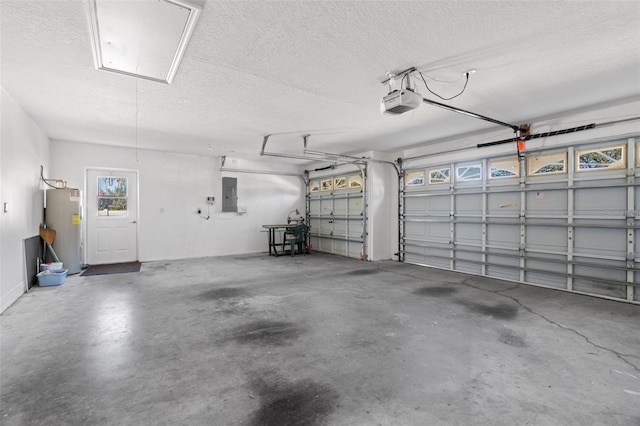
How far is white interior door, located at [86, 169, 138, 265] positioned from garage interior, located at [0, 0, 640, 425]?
0.16 feet

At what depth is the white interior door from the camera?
21.3 ft

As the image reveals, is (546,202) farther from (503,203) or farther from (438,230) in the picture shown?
(438,230)

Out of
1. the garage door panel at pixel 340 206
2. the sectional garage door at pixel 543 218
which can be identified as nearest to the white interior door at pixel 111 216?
the garage door panel at pixel 340 206

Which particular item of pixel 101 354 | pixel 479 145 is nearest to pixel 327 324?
pixel 101 354

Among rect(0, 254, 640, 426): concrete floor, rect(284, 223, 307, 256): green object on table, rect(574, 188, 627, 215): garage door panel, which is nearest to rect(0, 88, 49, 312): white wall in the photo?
rect(0, 254, 640, 426): concrete floor

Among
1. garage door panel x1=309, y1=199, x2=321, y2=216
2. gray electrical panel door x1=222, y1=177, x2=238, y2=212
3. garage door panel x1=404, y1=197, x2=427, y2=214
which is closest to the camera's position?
garage door panel x1=404, y1=197, x2=427, y2=214

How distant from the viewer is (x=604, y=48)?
263 cm

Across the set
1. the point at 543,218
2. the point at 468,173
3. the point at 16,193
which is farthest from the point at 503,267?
the point at 16,193

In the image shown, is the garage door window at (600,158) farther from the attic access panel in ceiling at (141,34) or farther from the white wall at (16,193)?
the white wall at (16,193)

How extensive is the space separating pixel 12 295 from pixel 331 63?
15.7 feet

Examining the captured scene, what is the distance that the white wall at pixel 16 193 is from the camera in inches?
138

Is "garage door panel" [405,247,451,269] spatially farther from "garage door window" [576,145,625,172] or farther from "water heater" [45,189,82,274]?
"water heater" [45,189,82,274]

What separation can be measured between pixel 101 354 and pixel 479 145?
6.06 metres

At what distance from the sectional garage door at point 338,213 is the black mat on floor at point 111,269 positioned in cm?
475
